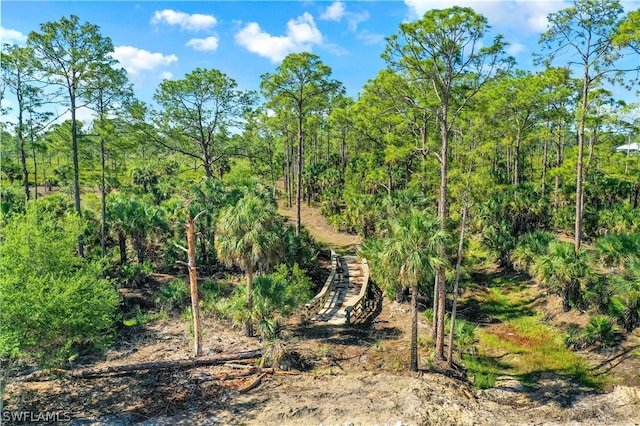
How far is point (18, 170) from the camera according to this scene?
181ft

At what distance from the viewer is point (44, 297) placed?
12570 mm

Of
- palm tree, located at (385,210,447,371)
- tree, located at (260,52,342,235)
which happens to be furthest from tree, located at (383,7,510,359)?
tree, located at (260,52,342,235)

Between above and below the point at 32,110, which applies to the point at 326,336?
below

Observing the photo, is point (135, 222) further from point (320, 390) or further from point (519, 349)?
point (519, 349)

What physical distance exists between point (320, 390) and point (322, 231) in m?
25.6

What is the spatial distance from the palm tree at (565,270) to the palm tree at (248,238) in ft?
42.1

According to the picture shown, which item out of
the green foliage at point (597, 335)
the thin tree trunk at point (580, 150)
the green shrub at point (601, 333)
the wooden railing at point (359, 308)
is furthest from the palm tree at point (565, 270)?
the wooden railing at point (359, 308)

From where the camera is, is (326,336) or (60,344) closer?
(60,344)

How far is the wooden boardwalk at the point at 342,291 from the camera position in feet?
69.8

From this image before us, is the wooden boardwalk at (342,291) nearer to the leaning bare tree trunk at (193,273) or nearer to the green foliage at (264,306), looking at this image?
the green foliage at (264,306)

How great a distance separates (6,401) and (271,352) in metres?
7.96

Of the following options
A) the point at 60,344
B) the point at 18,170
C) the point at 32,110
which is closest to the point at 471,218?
the point at 60,344

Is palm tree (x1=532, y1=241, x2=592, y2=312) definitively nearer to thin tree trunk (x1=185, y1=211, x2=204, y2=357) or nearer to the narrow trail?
the narrow trail

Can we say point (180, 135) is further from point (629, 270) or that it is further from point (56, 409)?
point (629, 270)
